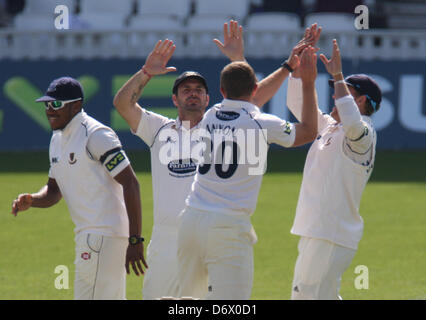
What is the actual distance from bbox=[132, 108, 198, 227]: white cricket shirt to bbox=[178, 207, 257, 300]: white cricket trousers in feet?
3.00

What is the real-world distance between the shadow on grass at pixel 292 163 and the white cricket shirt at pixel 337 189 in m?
9.16

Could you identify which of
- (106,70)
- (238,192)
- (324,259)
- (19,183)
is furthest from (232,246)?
(106,70)

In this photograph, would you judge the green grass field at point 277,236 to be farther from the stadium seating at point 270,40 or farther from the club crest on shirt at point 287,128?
the club crest on shirt at point 287,128

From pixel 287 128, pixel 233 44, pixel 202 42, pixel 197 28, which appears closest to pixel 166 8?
pixel 197 28

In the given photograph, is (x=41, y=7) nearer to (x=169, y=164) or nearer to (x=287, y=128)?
(x=169, y=164)

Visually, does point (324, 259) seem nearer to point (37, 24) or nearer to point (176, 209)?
point (176, 209)

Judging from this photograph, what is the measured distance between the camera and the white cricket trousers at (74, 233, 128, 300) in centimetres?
621

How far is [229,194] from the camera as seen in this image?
575 cm

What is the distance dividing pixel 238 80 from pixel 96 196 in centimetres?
139

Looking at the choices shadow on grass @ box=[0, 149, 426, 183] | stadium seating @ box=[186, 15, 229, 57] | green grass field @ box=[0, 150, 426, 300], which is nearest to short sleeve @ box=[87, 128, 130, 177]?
green grass field @ box=[0, 150, 426, 300]

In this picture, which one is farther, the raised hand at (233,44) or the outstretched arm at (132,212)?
the raised hand at (233,44)

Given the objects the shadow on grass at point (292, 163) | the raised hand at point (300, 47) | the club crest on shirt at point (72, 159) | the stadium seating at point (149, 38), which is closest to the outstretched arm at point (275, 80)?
the raised hand at point (300, 47)

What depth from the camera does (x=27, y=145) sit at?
18.1 metres

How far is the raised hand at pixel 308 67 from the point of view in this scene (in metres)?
5.97
